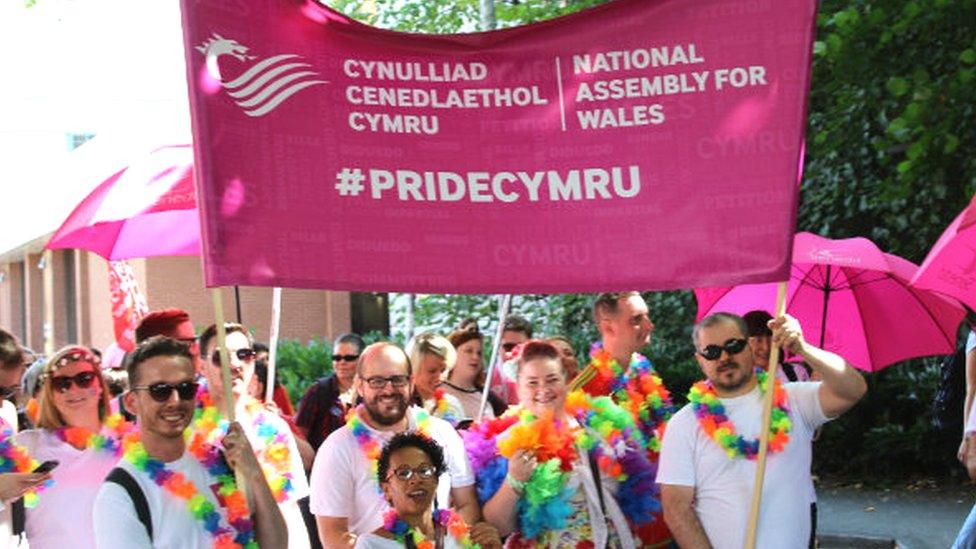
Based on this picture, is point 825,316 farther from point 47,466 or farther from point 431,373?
point 47,466

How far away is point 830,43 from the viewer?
9.55 m

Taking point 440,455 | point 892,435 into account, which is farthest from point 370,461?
point 892,435

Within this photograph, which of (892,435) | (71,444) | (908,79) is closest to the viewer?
(71,444)

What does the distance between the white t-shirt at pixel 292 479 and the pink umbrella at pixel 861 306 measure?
2.86 meters

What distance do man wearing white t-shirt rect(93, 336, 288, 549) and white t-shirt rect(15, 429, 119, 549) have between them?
1.26 metres

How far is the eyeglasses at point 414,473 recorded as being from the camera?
6145 millimetres

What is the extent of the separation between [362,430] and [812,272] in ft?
11.6

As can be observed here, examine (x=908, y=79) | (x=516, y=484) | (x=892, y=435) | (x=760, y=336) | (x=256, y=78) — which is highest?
(x=908, y=79)

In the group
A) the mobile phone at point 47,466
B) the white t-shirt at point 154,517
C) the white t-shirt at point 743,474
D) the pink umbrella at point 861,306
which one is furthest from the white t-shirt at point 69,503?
the pink umbrella at point 861,306

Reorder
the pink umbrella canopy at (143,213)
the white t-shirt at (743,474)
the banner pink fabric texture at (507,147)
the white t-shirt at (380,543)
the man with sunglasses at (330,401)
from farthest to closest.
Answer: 1. the pink umbrella canopy at (143,213)
2. the man with sunglasses at (330,401)
3. the white t-shirt at (743,474)
4. the white t-shirt at (380,543)
5. the banner pink fabric texture at (507,147)

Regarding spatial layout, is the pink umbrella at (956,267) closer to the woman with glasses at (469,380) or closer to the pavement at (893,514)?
the woman with glasses at (469,380)

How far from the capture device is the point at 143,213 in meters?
9.80

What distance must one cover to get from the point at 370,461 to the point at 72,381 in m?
1.56

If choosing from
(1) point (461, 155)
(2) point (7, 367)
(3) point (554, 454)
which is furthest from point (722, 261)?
(2) point (7, 367)
